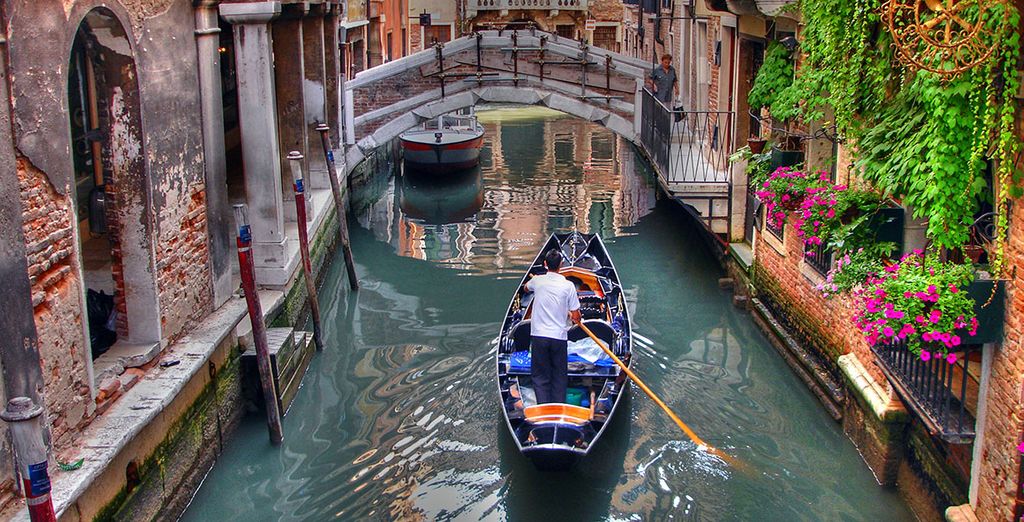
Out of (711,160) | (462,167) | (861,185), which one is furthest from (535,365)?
(462,167)

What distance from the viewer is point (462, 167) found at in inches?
593

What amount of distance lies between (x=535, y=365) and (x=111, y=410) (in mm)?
1943

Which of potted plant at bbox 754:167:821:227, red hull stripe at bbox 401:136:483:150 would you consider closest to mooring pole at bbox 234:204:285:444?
potted plant at bbox 754:167:821:227

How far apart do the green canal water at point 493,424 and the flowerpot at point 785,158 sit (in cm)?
130

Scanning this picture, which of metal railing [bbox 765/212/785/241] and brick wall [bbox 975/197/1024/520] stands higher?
metal railing [bbox 765/212/785/241]

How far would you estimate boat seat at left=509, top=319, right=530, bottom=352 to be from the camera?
247 inches

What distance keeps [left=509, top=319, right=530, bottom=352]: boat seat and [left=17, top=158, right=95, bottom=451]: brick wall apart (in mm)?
2549

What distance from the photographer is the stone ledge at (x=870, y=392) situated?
4.99 meters

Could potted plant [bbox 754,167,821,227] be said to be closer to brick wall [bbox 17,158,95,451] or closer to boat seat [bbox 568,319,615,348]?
boat seat [bbox 568,319,615,348]

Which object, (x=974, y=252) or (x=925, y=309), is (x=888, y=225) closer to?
(x=974, y=252)

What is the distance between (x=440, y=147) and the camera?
14.7 meters

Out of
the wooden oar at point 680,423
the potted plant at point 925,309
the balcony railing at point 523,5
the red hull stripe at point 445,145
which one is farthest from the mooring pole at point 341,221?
the balcony railing at point 523,5

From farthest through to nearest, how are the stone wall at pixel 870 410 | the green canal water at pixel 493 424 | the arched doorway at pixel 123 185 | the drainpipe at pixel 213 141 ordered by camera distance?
the drainpipe at pixel 213 141 → the green canal water at pixel 493 424 → the arched doorway at pixel 123 185 → the stone wall at pixel 870 410

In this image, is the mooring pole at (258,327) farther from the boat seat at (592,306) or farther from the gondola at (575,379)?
the boat seat at (592,306)
